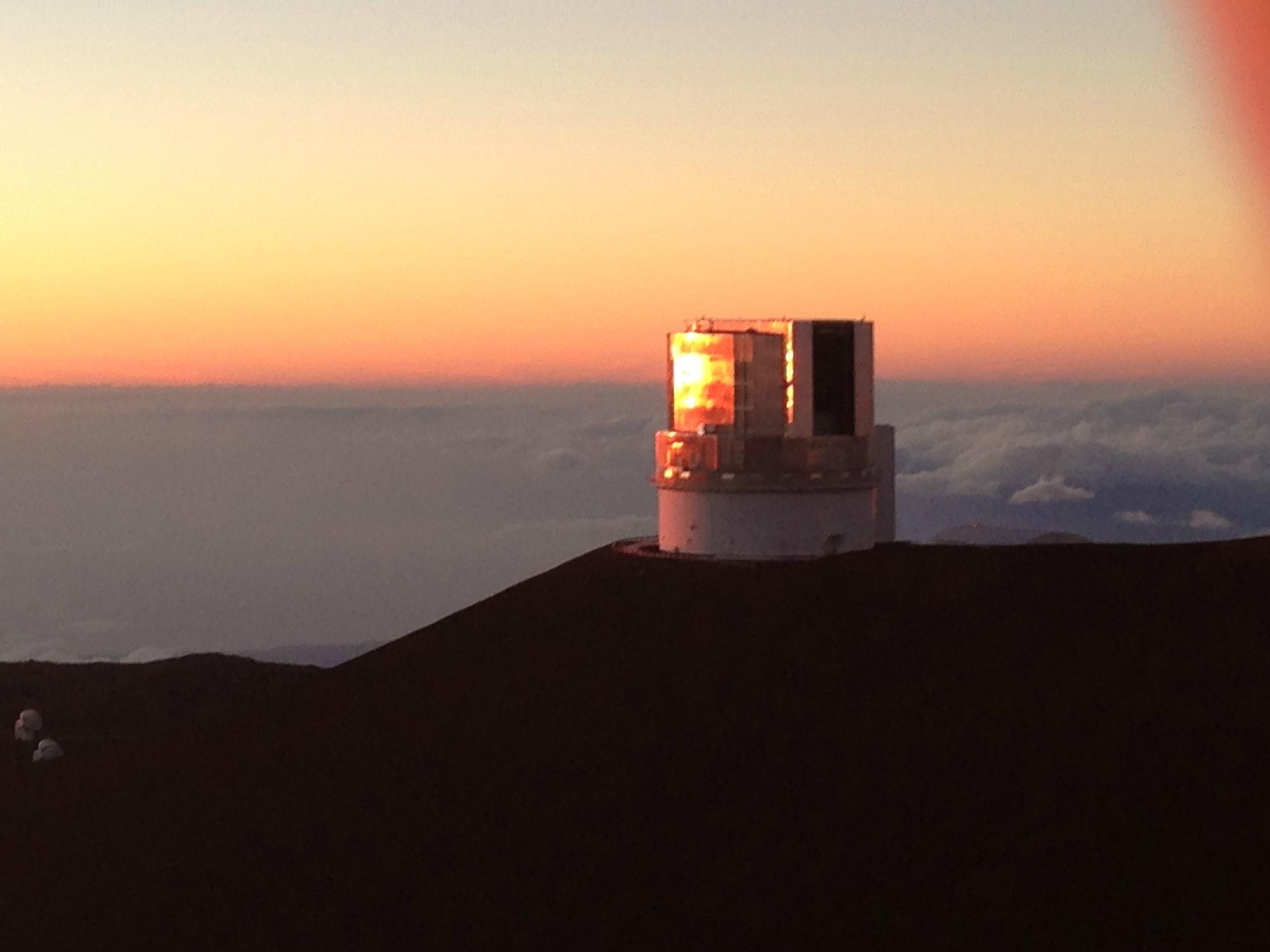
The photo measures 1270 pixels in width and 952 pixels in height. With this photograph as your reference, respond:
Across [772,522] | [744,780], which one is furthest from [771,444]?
[744,780]

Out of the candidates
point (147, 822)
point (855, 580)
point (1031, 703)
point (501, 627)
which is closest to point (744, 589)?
point (855, 580)

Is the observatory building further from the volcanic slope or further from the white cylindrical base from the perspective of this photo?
the volcanic slope

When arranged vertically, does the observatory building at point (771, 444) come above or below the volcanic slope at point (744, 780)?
above

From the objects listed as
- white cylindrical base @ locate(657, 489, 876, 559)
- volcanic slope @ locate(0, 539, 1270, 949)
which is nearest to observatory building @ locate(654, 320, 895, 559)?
white cylindrical base @ locate(657, 489, 876, 559)

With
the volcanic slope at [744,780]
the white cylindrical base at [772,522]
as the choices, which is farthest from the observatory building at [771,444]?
the volcanic slope at [744,780]

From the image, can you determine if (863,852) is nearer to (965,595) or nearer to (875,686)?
(875,686)

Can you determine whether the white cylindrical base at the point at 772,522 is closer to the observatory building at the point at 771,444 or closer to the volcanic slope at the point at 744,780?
the observatory building at the point at 771,444
